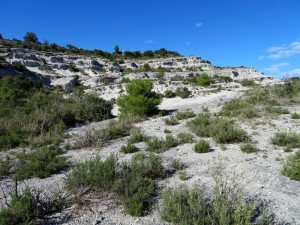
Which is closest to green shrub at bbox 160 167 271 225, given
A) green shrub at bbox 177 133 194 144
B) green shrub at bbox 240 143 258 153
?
green shrub at bbox 240 143 258 153

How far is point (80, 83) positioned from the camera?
1490 inches

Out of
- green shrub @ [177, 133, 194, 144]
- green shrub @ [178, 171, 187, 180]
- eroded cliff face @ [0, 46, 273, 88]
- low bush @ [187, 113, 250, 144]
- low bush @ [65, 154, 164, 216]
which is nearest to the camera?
low bush @ [65, 154, 164, 216]

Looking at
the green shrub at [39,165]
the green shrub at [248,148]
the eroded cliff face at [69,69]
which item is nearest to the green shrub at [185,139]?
the green shrub at [248,148]

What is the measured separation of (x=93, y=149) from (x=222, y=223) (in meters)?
5.69

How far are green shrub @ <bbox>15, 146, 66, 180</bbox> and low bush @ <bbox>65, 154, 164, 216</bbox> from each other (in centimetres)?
113

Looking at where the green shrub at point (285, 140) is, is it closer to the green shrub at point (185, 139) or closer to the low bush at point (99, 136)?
the green shrub at point (185, 139)

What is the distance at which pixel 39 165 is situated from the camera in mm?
6504

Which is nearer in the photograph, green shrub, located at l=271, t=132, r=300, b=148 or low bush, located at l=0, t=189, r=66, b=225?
low bush, located at l=0, t=189, r=66, b=225

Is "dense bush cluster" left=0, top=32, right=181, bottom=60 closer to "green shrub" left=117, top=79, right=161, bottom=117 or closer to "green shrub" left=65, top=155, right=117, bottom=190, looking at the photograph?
"green shrub" left=117, top=79, right=161, bottom=117

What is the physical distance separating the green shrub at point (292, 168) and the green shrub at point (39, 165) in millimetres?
5631

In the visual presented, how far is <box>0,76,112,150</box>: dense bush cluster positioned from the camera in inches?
375

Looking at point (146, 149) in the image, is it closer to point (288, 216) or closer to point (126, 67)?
point (288, 216)

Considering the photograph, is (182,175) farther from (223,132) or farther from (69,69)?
(69,69)

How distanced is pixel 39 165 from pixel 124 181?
274 centimetres
